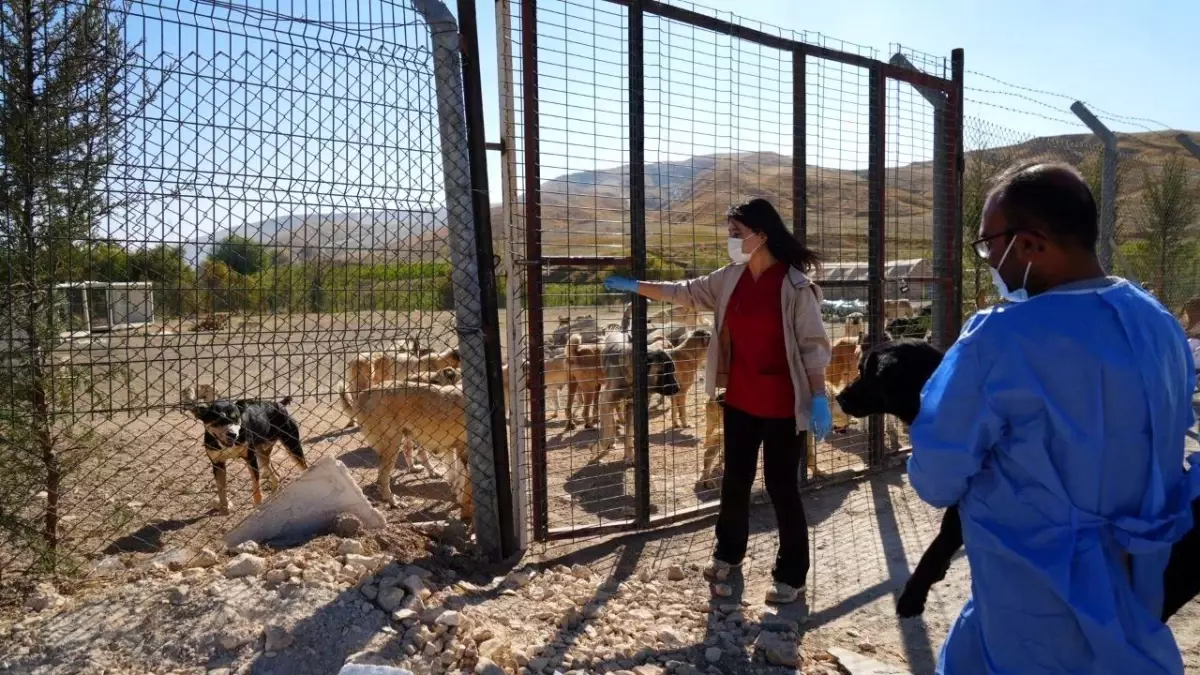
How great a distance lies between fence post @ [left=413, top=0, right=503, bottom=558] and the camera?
13.6 feet

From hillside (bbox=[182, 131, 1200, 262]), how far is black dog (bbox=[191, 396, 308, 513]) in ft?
6.72

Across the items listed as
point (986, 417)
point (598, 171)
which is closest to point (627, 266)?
point (598, 171)

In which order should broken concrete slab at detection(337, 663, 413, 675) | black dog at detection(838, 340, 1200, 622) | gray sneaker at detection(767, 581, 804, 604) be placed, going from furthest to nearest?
gray sneaker at detection(767, 581, 804, 604) < broken concrete slab at detection(337, 663, 413, 675) < black dog at detection(838, 340, 1200, 622)

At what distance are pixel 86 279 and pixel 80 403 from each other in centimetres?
62

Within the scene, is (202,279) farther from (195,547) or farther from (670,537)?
(670,537)

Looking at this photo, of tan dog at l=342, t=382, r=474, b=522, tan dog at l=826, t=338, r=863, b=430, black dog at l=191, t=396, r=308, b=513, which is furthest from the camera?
tan dog at l=826, t=338, r=863, b=430

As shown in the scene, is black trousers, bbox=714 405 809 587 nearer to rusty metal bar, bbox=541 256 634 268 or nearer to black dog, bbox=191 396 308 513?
rusty metal bar, bbox=541 256 634 268

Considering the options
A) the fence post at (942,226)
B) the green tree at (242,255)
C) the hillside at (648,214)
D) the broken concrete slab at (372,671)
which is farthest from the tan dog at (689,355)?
the broken concrete slab at (372,671)

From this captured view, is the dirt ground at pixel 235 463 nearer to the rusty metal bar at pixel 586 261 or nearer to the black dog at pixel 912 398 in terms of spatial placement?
the rusty metal bar at pixel 586 261

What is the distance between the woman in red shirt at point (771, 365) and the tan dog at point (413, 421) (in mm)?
2128

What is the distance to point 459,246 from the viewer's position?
425 centimetres

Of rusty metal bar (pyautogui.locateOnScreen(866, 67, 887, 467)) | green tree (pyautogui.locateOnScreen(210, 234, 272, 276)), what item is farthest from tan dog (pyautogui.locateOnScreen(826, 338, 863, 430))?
green tree (pyautogui.locateOnScreen(210, 234, 272, 276))

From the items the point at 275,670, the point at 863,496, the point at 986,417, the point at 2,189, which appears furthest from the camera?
the point at 863,496

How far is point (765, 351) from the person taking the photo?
4012 mm
